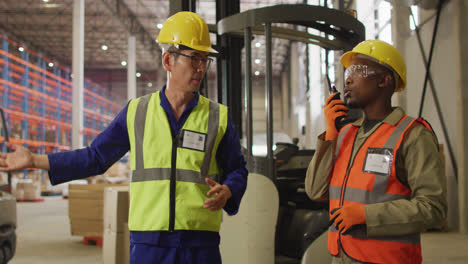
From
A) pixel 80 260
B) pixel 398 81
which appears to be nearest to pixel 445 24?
pixel 398 81

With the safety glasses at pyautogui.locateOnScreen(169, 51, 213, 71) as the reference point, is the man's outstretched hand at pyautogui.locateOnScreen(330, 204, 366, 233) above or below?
below

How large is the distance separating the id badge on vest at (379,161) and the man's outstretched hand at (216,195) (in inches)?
20.6

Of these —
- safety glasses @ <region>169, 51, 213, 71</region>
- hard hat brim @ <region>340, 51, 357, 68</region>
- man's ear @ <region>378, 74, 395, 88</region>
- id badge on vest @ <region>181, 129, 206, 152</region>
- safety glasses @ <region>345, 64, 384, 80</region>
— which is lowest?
id badge on vest @ <region>181, 129, 206, 152</region>

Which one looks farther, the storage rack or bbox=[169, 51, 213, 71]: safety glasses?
the storage rack

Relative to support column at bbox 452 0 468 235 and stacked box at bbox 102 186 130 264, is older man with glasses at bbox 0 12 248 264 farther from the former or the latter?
support column at bbox 452 0 468 235

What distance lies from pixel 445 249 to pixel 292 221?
2803 mm

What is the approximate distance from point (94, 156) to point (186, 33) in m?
0.63

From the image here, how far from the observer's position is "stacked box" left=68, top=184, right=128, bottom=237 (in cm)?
612

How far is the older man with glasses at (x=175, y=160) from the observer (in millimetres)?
1526

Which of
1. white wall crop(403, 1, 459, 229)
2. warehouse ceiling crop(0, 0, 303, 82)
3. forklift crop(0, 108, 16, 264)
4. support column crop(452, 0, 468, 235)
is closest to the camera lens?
forklift crop(0, 108, 16, 264)

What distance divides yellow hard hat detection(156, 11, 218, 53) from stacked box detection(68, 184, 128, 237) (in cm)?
472

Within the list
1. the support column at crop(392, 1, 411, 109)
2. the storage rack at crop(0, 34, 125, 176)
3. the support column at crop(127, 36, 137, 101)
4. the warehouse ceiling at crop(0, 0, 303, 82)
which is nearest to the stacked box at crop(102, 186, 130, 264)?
the support column at crop(392, 1, 411, 109)

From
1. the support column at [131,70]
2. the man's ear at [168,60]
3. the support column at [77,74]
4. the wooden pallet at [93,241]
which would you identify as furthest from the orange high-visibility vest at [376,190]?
the support column at [131,70]

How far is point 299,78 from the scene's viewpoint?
22.5 meters
